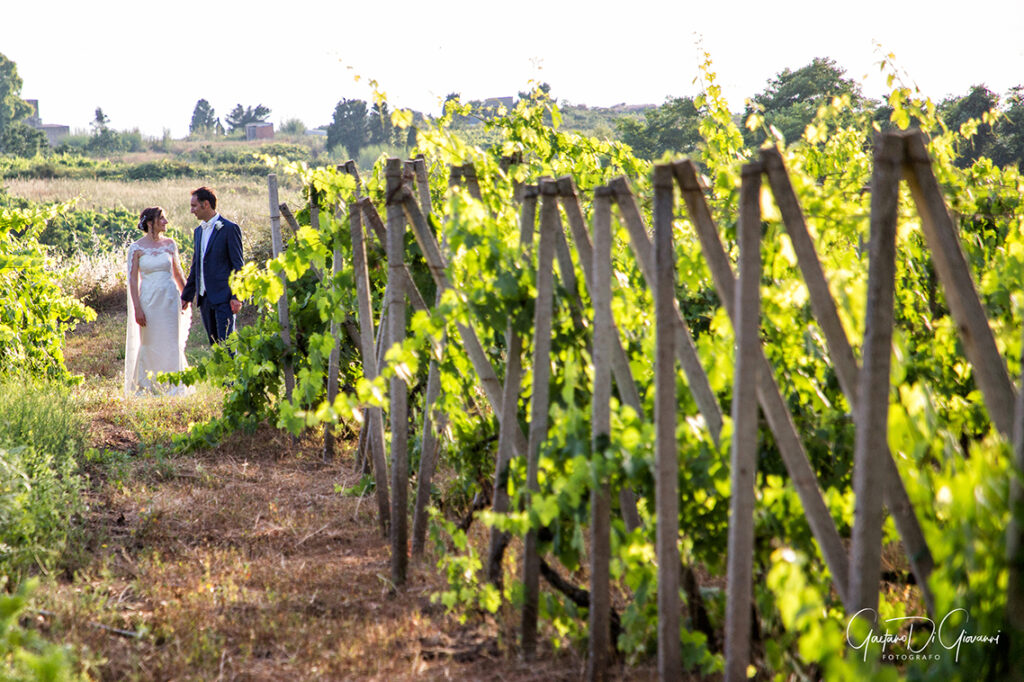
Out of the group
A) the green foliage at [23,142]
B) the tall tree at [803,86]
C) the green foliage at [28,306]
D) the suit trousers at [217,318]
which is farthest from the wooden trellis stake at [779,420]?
the green foliage at [23,142]

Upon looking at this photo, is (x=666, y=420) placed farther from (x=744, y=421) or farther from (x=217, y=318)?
(x=217, y=318)

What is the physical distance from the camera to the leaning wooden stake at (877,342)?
1.68 m

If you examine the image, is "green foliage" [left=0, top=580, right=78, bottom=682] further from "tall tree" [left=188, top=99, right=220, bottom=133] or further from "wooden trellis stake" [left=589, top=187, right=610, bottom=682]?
"tall tree" [left=188, top=99, right=220, bottom=133]

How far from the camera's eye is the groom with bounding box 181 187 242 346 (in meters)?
6.95

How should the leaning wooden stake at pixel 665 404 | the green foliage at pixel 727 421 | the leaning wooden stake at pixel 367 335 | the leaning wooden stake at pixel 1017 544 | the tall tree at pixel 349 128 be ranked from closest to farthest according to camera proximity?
the leaning wooden stake at pixel 1017 544
the green foliage at pixel 727 421
the leaning wooden stake at pixel 665 404
the leaning wooden stake at pixel 367 335
the tall tree at pixel 349 128

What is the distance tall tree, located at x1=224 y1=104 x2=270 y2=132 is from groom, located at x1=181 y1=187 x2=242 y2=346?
74486mm

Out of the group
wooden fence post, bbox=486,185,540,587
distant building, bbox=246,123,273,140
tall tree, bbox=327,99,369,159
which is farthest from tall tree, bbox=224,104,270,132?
wooden fence post, bbox=486,185,540,587

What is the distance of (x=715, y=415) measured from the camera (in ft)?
7.02

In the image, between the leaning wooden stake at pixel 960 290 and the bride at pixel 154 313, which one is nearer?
the leaning wooden stake at pixel 960 290

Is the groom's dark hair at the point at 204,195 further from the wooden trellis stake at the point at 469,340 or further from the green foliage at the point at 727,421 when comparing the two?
the wooden trellis stake at the point at 469,340

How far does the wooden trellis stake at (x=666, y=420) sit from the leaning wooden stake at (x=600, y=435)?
18cm

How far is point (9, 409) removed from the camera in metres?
4.93

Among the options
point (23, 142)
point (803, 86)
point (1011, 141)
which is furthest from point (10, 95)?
point (1011, 141)

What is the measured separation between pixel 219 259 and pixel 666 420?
578 centimetres
